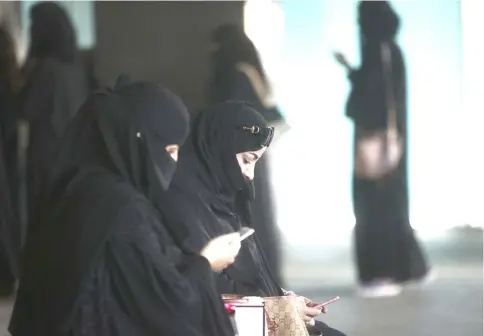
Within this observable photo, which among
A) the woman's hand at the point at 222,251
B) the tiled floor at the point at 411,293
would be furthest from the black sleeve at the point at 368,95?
the woman's hand at the point at 222,251

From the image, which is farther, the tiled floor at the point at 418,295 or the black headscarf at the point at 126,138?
the tiled floor at the point at 418,295

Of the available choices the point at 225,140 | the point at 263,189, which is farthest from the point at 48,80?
the point at 263,189

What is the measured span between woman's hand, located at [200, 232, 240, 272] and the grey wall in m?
0.32

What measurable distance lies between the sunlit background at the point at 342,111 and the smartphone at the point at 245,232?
0.09 meters

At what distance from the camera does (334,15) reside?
1.49 meters

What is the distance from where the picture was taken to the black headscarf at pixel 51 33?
1.43m

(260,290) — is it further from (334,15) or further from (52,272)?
(334,15)

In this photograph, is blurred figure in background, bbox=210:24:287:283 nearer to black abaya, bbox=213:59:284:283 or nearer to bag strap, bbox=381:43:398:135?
black abaya, bbox=213:59:284:283

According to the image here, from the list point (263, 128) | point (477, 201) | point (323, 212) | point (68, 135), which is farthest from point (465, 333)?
point (68, 135)

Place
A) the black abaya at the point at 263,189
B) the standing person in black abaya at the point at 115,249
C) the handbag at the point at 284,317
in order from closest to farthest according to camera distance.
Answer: the standing person in black abaya at the point at 115,249 < the handbag at the point at 284,317 < the black abaya at the point at 263,189

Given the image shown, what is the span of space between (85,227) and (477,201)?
947mm

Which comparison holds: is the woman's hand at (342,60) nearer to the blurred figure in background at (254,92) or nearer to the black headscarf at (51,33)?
the blurred figure in background at (254,92)

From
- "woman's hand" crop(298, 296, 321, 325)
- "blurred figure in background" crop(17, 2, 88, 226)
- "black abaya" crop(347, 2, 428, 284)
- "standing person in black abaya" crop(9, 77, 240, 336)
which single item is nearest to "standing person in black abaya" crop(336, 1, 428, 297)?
"black abaya" crop(347, 2, 428, 284)

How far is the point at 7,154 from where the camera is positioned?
1.44 metres
